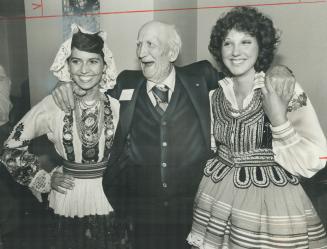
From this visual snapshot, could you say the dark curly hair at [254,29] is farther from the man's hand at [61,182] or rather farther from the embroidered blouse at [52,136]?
the man's hand at [61,182]

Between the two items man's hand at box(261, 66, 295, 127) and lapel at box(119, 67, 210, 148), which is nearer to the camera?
man's hand at box(261, 66, 295, 127)

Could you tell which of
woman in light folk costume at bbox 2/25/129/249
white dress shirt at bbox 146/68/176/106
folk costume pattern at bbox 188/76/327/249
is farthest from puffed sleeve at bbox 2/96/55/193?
folk costume pattern at bbox 188/76/327/249

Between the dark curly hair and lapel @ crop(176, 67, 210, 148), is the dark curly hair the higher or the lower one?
the higher one

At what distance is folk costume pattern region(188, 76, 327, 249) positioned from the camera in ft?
3.20

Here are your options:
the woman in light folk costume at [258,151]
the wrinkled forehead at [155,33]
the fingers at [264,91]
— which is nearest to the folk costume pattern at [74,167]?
the wrinkled forehead at [155,33]

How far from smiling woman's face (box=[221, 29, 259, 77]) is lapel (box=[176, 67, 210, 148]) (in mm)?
136

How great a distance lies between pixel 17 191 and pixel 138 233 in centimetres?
42

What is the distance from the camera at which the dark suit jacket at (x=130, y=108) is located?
1108 mm

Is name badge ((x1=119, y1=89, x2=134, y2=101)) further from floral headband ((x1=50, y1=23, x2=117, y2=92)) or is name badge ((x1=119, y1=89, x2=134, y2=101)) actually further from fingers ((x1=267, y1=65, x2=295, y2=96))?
fingers ((x1=267, y1=65, x2=295, y2=96))

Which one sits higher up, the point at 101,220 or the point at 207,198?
the point at 207,198

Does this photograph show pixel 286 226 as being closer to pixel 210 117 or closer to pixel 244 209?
pixel 244 209

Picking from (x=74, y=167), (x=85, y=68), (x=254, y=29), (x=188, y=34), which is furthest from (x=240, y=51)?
(x=74, y=167)

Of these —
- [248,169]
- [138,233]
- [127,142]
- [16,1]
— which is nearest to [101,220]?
[138,233]

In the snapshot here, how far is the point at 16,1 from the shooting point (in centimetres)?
117
